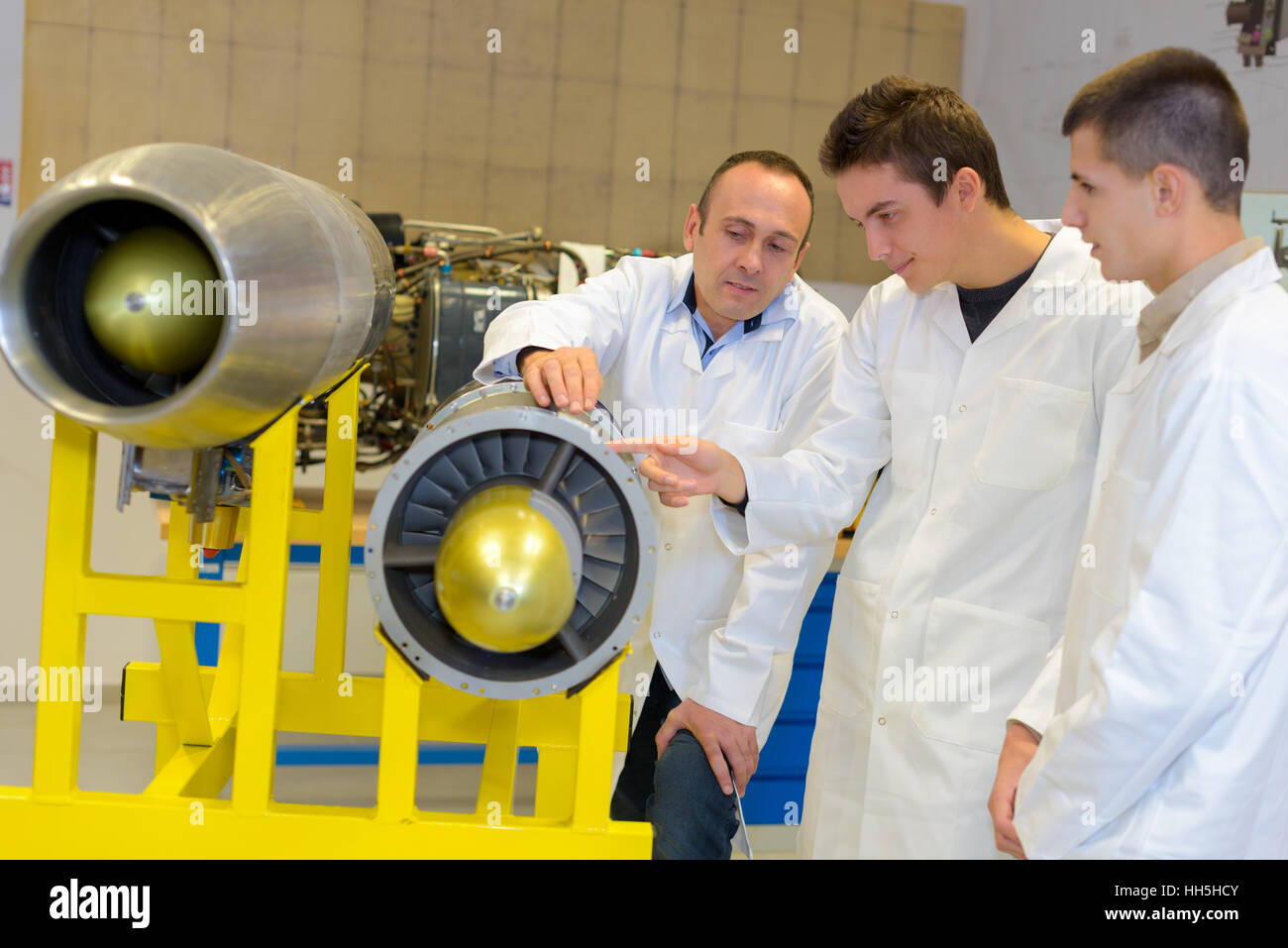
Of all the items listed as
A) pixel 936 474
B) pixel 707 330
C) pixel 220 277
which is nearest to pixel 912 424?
Result: pixel 936 474

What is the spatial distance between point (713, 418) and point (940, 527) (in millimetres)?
445

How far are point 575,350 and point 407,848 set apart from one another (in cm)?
58

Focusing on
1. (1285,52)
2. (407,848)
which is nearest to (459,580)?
(407,848)

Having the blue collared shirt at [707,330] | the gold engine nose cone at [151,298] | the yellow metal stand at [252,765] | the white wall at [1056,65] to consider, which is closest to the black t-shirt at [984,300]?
the blue collared shirt at [707,330]

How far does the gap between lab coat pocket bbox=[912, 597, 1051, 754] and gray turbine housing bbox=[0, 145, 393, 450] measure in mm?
847

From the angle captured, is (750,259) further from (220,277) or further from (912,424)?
(220,277)

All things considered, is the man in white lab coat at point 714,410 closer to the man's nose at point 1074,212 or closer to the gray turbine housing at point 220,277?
the gray turbine housing at point 220,277

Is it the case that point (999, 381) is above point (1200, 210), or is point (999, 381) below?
below

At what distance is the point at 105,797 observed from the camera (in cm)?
103

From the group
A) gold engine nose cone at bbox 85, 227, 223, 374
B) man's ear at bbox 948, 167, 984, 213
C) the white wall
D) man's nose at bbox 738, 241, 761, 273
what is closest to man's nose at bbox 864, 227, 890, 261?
man's ear at bbox 948, 167, 984, 213

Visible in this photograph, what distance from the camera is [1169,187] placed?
97 cm

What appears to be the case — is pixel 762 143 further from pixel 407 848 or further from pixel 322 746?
pixel 407 848

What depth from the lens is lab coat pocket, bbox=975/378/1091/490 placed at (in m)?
1.31
